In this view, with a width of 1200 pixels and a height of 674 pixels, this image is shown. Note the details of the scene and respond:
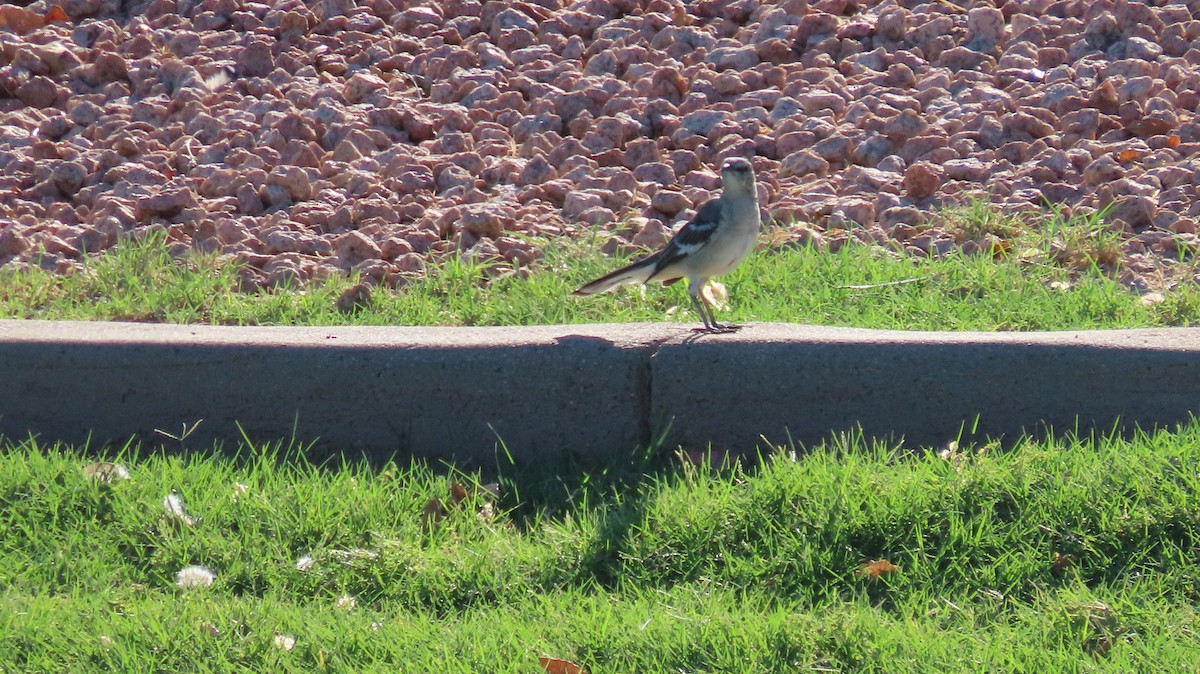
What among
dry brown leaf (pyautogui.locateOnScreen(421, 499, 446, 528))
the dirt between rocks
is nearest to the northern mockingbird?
the dirt between rocks

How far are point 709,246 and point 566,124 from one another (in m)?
1.72

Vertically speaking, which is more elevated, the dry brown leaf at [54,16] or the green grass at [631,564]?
the dry brown leaf at [54,16]

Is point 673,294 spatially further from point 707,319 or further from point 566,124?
point 566,124

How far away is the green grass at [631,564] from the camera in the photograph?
3.36 m

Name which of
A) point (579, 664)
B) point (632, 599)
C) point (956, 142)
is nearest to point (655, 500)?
point (632, 599)

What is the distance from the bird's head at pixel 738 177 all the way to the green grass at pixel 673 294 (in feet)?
1.47

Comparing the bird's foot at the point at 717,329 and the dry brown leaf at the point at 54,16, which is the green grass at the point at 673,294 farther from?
the dry brown leaf at the point at 54,16

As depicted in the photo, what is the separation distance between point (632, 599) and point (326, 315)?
6.10ft

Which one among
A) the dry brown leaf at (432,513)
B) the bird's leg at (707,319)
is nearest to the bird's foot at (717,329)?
the bird's leg at (707,319)

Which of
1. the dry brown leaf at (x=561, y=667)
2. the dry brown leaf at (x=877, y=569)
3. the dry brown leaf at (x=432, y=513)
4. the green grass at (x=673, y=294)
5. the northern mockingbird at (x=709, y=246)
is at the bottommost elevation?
the dry brown leaf at (x=432, y=513)

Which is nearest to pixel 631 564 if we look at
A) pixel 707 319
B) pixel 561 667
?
pixel 561 667

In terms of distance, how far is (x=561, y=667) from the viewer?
3299 mm

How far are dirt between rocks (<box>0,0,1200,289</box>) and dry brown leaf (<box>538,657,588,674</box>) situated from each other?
2266 millimetres

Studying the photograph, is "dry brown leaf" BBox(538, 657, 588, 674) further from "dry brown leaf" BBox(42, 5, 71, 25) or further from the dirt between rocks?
"dry brown leaf" BBox(42, 5, 71, 25)
